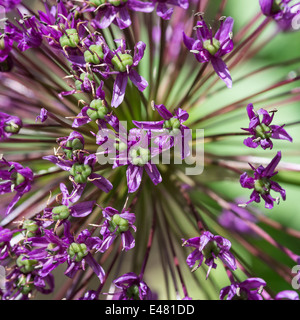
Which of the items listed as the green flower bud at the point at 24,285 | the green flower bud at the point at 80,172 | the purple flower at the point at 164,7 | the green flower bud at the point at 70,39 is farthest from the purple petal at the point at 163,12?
the green flower bud at the point at 24,285

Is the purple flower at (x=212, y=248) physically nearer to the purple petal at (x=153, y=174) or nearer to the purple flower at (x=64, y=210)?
the purple petal at (x=153, y=174)

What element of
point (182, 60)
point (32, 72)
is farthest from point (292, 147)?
point (32, 72)

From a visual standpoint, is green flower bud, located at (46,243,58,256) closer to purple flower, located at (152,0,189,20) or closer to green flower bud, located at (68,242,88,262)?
green flower bud, located at (68,242,88,262)

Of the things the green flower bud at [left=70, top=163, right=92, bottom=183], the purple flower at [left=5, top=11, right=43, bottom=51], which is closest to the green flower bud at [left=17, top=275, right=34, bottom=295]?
the green flower bud at [left=70, top=163, right=92, bottom=183]

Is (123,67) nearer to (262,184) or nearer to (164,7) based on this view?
(164,7)

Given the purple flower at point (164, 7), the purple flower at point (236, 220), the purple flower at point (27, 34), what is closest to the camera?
the purple flower at point (164, 7)
